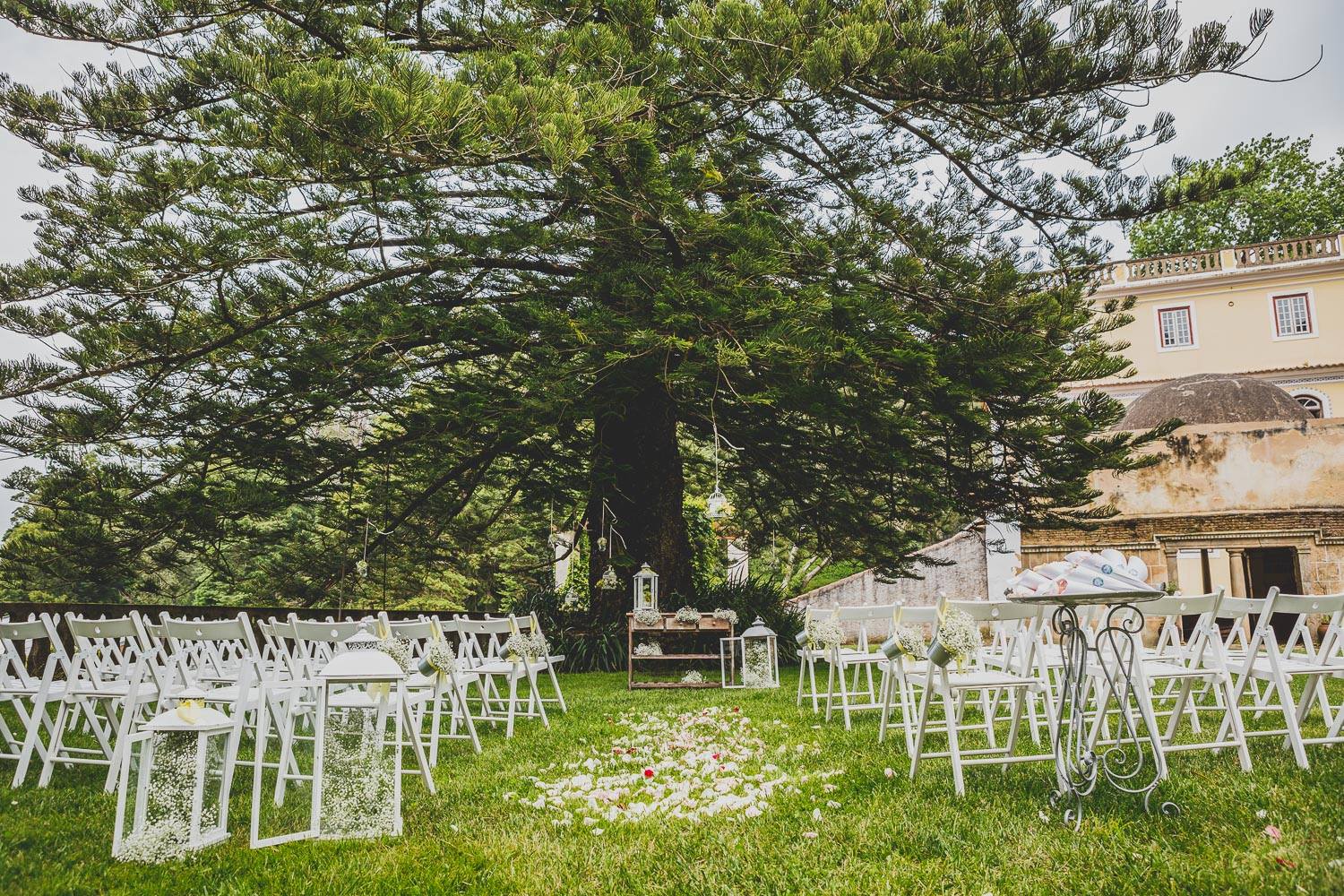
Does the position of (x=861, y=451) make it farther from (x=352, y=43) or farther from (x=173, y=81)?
(x=173, y=81)

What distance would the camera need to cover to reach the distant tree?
30.2 metres

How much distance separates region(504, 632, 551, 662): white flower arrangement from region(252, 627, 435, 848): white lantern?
2586 millimetres

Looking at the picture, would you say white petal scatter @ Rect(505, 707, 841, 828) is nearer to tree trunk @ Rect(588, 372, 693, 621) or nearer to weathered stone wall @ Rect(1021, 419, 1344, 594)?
tree trunk @ Rect(588, 372, 693, 621)

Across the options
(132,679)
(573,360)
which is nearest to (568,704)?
(573,360)

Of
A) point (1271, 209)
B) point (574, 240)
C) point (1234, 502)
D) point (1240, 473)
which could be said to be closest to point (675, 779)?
point (574, 240)

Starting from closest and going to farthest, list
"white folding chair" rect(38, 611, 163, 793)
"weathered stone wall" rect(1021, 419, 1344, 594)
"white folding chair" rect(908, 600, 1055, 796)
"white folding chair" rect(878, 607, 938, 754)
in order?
1. "white folding chair" rect(908, 600, 1055, 796)
2. "white folding chair" rect(38, 611, 163, 793)
3. "white folding chair" rect(878, 607, 938, 754)
4. "weathered stone wall" rect(1021, 419, 1344, 594)

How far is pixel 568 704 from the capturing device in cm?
802

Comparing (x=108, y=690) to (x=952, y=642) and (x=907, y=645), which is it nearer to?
(x=907, y=645)

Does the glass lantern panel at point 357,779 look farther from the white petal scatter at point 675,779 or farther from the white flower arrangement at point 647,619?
the white flower arrangement at point 647,619

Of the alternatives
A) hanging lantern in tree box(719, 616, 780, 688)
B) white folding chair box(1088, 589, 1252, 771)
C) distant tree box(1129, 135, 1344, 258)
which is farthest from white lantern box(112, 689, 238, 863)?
distant tree box(1129, 135, 1344, 258)

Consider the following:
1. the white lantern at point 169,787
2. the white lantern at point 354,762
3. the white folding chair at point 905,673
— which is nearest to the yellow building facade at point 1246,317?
the white folding chair at point 905,673

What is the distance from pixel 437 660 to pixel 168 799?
163 cm

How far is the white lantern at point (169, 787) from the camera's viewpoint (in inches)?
130

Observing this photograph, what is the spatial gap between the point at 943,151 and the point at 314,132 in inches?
244
